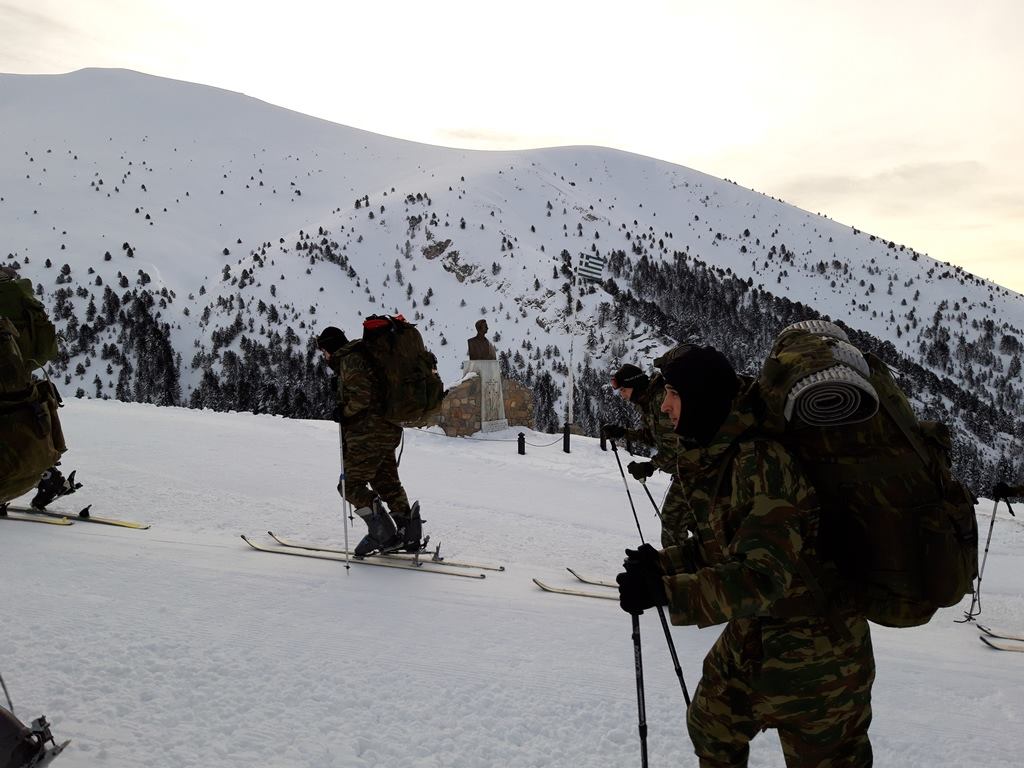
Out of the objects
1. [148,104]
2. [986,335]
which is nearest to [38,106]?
[148,104]

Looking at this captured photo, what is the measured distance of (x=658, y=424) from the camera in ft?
16.5

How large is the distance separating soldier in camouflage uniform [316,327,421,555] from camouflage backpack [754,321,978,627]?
3.78m

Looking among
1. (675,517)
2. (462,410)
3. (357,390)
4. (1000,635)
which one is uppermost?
(357,390)

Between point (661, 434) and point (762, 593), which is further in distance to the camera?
point (661, 434)

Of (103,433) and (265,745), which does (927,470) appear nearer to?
(265,745)

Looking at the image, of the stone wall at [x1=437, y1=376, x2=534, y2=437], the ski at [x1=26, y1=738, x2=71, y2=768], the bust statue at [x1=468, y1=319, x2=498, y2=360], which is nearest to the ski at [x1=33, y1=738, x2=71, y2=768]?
the ski at [x1=26, y1=738, x2=71, y2=768]

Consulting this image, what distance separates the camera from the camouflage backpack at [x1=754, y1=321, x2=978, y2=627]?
6.35 ft

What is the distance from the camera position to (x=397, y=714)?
128 inches

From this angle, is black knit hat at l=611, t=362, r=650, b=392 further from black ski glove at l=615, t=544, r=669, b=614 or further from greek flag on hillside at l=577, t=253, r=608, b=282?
greek flag on hillside at l=577, t=253, r=608, b=282

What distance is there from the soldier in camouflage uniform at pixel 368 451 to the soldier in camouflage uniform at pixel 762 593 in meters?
3.55

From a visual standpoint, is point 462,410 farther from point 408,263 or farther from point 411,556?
point 408,263

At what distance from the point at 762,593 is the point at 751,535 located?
161 millimetres

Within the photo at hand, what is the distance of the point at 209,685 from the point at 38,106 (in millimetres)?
128849

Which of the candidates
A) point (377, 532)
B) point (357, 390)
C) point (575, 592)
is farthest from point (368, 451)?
point (575, 592)
